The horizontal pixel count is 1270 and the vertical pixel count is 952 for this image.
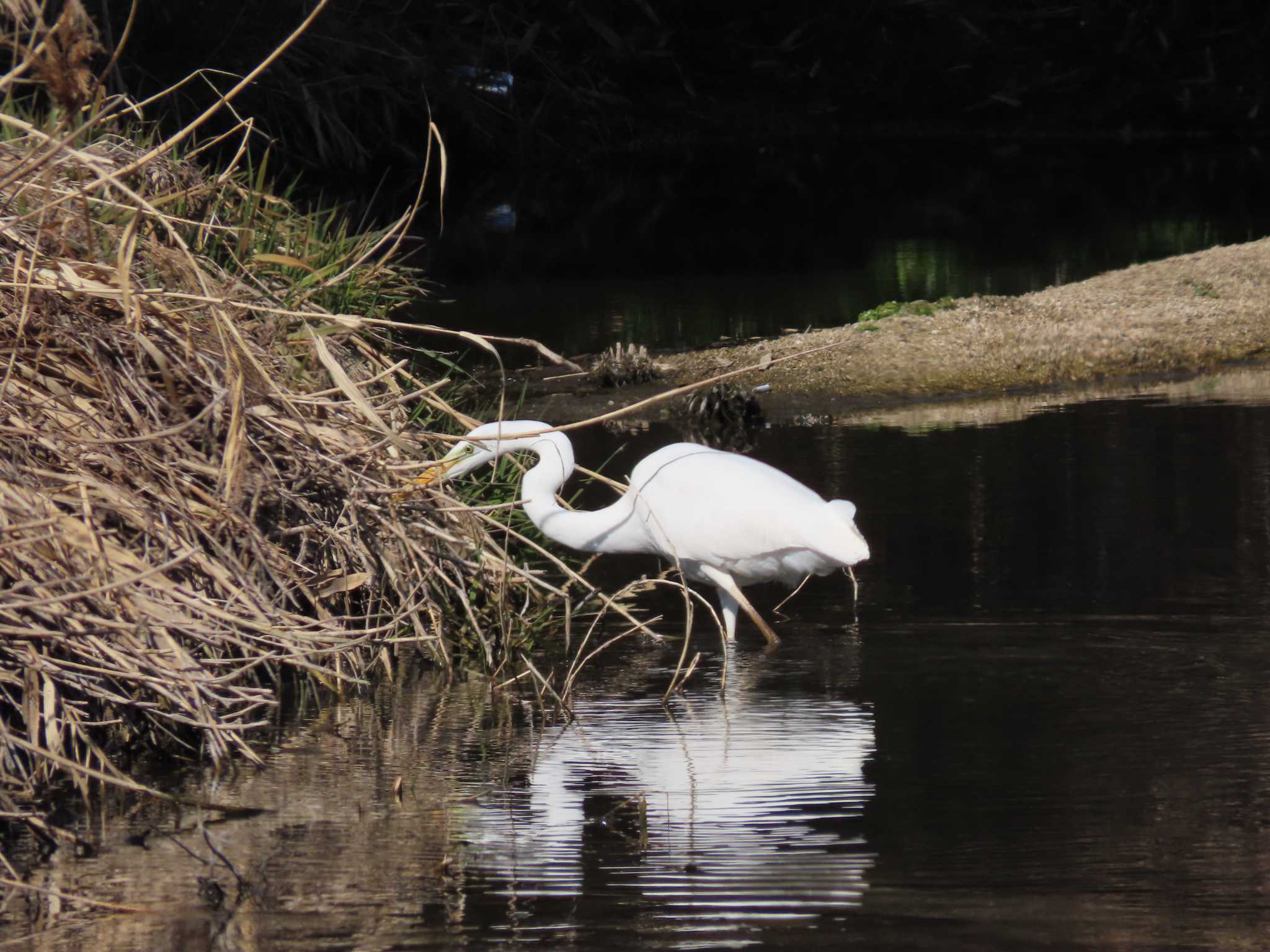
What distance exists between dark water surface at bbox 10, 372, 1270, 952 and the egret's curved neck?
393 mm

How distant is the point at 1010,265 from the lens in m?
18.6

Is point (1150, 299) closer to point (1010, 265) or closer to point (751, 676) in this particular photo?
point (1010, 265)

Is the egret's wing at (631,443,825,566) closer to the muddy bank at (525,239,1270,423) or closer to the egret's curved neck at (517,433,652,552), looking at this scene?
the egret's curved neck at (517,433,652,552)

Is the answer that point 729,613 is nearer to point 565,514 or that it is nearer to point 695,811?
point 565,514

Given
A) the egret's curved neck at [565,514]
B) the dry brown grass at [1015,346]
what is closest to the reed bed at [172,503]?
the egret's curved neck at [565,514]

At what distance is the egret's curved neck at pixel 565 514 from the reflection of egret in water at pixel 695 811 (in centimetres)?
95

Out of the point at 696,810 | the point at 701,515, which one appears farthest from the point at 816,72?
the point at 696,810

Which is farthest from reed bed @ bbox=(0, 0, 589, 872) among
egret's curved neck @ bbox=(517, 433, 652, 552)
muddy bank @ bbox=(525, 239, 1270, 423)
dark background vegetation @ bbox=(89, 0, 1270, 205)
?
dark background vegetation @ bbox=(89, 0, 1270, 205)

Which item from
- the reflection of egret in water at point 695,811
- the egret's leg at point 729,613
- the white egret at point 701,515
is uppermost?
the white egret at point 701,515

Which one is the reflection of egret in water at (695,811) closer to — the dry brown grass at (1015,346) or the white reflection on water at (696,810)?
the white reflection on water at (696,810)

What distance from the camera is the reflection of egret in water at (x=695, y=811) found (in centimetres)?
427

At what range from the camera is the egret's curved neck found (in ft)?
21.5

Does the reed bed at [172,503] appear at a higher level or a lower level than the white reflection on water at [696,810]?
higher

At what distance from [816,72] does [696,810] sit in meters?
30.5
